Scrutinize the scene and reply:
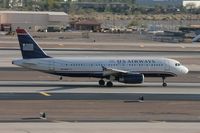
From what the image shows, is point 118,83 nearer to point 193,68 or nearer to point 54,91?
point 54,91

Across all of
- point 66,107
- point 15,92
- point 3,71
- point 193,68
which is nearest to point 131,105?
point 66,107

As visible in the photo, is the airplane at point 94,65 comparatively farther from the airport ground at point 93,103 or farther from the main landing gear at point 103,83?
the airport ground at point 93,103

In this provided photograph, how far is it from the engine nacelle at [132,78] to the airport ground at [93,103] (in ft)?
2.33

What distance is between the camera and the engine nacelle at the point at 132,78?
7119cm

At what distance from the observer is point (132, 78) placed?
234 ft

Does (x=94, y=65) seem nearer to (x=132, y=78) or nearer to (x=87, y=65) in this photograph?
(x=87, y=65)

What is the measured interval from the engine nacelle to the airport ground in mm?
711

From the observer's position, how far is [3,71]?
288 ft

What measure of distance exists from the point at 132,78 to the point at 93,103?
536 inches

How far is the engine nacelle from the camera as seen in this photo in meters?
71.2

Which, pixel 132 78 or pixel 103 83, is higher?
pixel 132 78
